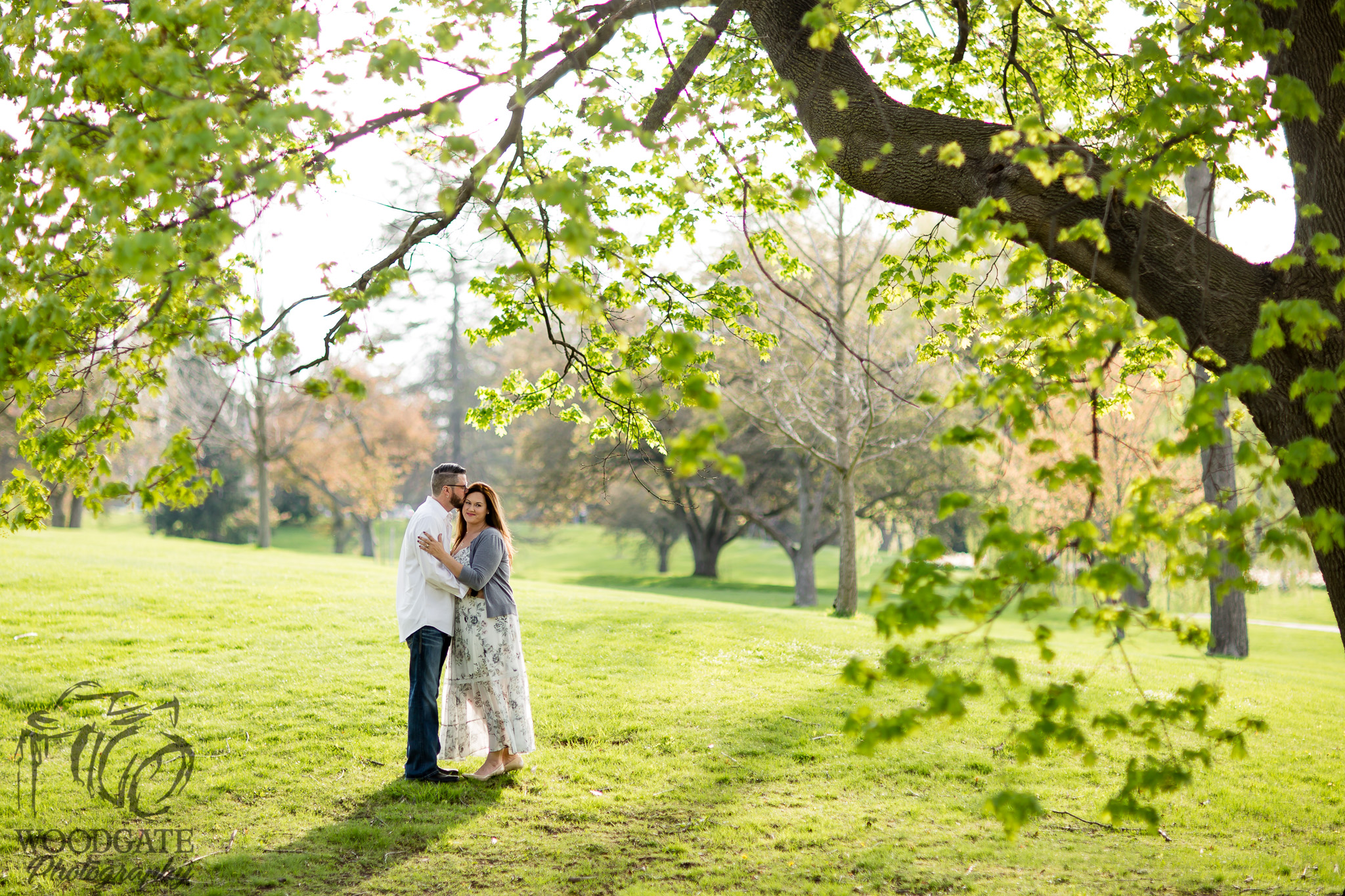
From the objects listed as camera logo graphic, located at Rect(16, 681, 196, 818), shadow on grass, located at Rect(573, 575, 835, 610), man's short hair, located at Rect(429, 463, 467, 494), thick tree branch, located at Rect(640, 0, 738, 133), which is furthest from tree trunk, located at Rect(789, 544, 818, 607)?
thick tree branch, located at Rect(640, 0, 738, 133)

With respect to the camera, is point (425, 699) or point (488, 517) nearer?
point (425, 699)

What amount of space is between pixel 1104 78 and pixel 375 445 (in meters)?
33.5

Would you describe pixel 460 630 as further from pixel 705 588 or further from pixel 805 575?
pixel 705 588

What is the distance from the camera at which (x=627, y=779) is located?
708 centimetres

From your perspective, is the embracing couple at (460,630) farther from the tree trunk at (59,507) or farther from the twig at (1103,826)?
the tree trunk at (59,507)

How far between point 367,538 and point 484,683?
4192 cm

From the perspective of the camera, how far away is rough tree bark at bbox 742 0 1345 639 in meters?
4.38

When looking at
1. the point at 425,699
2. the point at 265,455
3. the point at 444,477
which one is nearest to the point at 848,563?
the point at 444,477

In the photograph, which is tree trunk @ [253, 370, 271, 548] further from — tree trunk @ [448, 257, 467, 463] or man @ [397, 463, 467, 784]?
man @ [397, 463, 467, 784]

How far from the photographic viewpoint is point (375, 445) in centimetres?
3738

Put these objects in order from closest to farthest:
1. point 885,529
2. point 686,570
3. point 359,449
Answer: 1. point 359,449
2. point 885,529
3. point 686,570

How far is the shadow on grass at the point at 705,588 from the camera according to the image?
2688 cm

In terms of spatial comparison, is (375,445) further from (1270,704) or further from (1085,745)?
(1085,745)

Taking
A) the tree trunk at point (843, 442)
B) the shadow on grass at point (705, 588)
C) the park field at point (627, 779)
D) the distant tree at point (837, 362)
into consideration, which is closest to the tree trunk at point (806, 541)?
the shadow on grass at point (705, 588)
